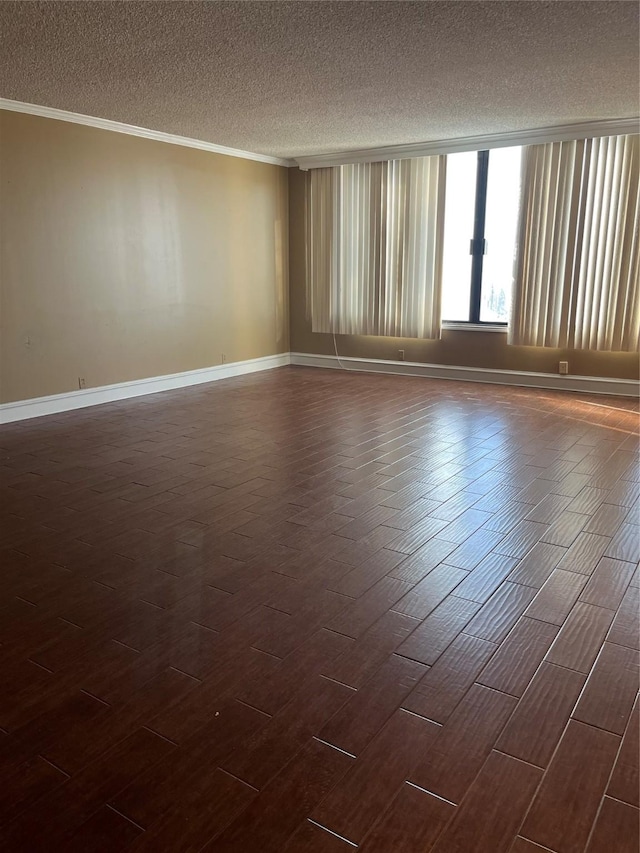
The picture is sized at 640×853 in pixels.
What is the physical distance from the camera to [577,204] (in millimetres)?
6238

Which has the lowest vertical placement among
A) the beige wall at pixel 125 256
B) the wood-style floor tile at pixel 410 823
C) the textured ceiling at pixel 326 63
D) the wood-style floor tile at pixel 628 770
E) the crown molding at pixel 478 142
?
the wood-style floor tile at pixel 628 770

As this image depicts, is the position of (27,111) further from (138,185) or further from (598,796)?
(598,796)

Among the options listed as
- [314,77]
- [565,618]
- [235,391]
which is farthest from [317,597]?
[235,391]

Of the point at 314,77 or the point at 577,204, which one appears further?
the point at 577,204

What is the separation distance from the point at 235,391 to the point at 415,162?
313 cm

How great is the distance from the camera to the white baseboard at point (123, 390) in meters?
5.54

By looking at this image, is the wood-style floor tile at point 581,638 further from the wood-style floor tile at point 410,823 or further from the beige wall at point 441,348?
the beige wall at point 441,348

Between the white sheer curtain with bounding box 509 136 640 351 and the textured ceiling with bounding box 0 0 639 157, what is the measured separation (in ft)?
1.40

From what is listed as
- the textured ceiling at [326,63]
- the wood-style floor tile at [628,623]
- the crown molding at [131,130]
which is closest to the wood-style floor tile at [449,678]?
the wood-style floor tile at [628,623]

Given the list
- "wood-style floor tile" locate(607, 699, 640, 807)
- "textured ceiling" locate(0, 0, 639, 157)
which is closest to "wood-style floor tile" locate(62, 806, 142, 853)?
"wood-style floor tile" locate(607, 699, 640, 807)

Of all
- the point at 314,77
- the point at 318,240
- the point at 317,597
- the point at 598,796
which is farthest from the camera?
the point at 318,240

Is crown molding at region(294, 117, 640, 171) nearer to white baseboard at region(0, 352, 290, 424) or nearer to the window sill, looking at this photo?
the window sill

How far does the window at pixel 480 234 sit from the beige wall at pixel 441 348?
0.29m

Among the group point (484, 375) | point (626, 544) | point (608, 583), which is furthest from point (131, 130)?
point (608, 583)
